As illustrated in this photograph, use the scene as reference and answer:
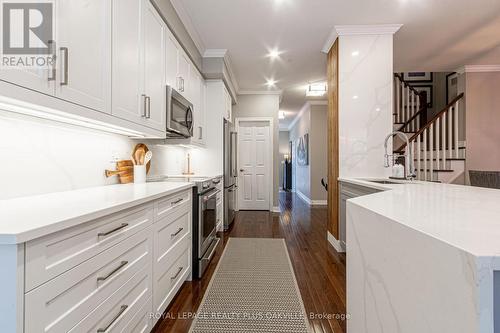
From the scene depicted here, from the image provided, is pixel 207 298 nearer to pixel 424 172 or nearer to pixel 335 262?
pixel 335 262

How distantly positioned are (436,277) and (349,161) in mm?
2664

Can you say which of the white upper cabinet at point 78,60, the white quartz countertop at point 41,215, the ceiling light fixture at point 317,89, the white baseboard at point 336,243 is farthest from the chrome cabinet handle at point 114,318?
the ceiling light fixture at point 317,89

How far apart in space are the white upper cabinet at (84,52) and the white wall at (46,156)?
0.34 meters

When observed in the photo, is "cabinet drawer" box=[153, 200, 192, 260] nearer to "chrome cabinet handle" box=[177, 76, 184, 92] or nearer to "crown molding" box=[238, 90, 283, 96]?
"chrome cabinet handle" box=[177, 76, 184, 92]

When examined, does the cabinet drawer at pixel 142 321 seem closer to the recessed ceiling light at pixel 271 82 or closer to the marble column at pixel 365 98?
the marble column at pixel 365 98

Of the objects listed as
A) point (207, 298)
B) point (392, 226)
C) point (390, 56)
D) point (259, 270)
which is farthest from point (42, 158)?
point (390, 56)

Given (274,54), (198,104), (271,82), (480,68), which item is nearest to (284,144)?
(271,82)

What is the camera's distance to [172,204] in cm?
175

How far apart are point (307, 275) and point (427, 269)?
1.90 metres

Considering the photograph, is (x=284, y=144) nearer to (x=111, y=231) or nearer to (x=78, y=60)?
(x=78, y=60)

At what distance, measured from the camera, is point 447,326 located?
49cm

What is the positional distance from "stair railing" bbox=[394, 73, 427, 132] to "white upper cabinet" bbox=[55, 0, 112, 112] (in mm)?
5491

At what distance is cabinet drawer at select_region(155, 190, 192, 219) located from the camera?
1540mm

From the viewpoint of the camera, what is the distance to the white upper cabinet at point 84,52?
1.09m
